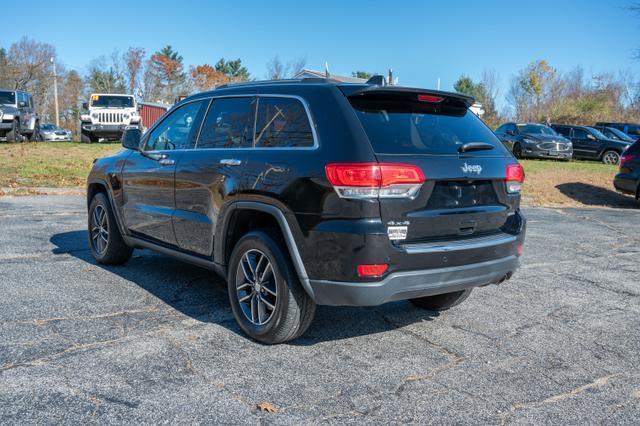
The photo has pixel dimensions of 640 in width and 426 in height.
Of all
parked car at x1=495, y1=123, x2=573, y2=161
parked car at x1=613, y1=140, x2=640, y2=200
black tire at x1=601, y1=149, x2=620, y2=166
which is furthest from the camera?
black tire at x1=601, y1=149, x2=620, y2=166

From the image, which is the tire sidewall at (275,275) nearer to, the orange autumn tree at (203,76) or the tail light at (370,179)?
the tail light at (370,179)

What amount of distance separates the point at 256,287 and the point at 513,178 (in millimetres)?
2018

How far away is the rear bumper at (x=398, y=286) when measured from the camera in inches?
146

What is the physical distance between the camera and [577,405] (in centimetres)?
340

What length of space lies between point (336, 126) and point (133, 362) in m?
1.94

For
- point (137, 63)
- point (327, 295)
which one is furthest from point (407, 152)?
point (137, 63)

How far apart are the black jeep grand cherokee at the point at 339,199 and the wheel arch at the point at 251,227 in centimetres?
1

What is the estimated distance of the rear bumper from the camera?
3.70m

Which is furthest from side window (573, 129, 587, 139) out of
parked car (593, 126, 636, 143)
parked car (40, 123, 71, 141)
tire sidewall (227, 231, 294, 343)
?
parked car (40, 123, 71, 141)

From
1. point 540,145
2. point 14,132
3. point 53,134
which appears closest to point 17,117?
point 14,132

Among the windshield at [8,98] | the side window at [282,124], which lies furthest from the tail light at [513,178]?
the windshield at [8,98]

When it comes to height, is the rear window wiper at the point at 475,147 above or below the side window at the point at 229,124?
below

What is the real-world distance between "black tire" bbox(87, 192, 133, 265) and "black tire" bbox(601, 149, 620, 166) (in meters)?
22.3

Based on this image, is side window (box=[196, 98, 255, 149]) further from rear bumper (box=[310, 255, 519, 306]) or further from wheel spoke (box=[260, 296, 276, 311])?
rear bumper (box=[310, 255, 519, 306])
